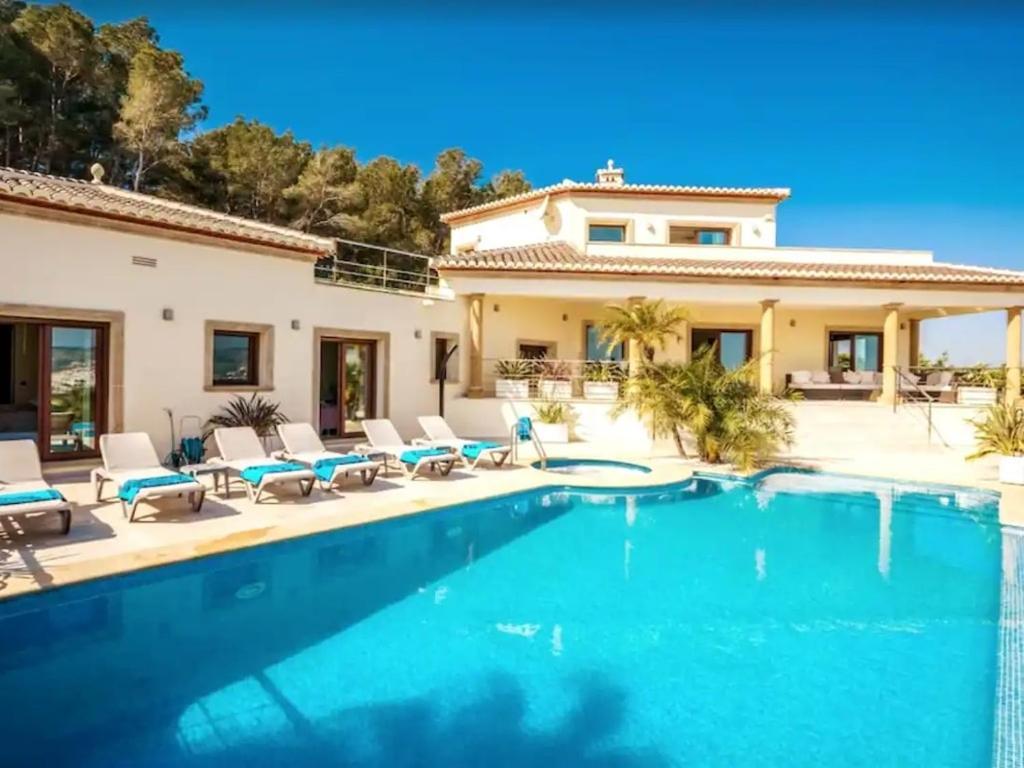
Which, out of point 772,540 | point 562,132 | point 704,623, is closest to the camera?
point 704,623

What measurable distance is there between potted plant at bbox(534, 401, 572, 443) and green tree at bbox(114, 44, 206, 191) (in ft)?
72.5

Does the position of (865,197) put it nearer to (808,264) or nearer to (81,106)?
(808,264)

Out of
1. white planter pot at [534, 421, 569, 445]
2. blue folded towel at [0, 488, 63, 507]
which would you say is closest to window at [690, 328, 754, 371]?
white planter pot at [534, 421, 569, 445]

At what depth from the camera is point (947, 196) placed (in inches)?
1159

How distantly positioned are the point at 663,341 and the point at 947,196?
71.0 ft

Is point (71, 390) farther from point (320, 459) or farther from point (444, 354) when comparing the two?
point (444, 354)

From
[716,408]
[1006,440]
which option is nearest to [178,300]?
[716,408]

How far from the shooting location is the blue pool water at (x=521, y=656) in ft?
14.7

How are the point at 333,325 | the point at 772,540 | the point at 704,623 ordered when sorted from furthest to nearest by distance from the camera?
the point at 333,325 → the point at 772,540 → the point at 704,623

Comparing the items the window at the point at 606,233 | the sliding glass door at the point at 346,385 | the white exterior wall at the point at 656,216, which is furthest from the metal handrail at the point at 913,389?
the sliding glass door at the point at 346,385

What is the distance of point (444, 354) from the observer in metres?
19.2

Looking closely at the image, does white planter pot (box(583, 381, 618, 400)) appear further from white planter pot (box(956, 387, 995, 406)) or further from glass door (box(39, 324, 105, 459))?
glass door (box(39, 324, 105, 459))

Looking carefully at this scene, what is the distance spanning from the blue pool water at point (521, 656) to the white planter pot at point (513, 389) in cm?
926

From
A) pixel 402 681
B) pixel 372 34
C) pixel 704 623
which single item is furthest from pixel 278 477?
pixel 372 34
